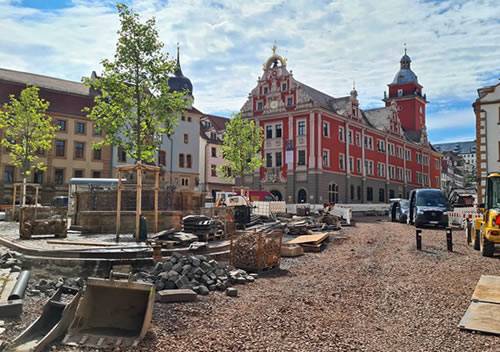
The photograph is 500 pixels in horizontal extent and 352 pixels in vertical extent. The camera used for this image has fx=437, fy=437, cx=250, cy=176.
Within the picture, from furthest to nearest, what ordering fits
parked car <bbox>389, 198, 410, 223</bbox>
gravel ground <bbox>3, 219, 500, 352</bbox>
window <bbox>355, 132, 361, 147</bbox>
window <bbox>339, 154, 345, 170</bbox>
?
1. window <bbox>355, 132, 361, 147</bbox>
2. window <bbox>339, 154, 345, 170</bbox>
3. parked car <bbox>389, 198, 410, 223</bbox>
4. gravel ground <bbox>3, 219, 500, 352</bbox>

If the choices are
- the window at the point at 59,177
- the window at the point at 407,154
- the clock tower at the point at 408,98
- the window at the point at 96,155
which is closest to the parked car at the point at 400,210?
the window at the point at 96,155

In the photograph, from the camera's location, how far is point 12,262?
1112 cm

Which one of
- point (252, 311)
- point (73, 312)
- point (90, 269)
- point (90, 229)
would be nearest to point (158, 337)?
point (73, 312)

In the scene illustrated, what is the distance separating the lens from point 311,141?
48219 mm

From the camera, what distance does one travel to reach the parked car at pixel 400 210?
106ft

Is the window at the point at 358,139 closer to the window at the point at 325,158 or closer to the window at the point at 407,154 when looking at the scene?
the window at the point at 325,158

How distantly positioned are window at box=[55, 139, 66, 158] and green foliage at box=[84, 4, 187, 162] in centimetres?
2676

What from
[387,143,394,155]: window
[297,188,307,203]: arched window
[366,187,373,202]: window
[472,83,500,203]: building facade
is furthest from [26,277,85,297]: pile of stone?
[387,143,394,155]: window

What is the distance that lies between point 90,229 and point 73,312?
12.3 m

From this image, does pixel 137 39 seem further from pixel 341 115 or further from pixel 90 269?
pixel 341 115

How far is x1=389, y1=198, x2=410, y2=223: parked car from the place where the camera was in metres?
32.4

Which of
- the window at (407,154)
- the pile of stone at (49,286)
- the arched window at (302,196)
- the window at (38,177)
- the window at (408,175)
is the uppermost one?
the window at (407,154)

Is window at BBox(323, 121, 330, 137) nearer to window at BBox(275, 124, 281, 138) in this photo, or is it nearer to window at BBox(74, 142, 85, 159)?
window at BBox(275, 124, 281, 138)

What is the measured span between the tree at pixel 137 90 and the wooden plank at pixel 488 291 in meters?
19.6
